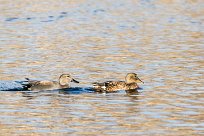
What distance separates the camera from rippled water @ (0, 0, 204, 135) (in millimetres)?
17266

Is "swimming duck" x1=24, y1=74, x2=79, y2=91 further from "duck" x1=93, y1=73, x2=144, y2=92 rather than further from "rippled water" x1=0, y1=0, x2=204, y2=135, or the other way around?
"duck" x1=93, y1=73, x2=144, y2=92

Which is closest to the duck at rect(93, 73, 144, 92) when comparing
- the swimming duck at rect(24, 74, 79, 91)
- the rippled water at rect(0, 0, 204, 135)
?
the rippled water at rect(0, 0, 204, 135)

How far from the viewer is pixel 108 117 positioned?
58.7 feet

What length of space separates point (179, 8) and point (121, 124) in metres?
33.9

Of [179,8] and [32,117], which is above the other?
[179,8]

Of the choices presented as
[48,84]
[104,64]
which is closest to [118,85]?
[48,84]

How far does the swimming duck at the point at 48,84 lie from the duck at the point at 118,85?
772mm

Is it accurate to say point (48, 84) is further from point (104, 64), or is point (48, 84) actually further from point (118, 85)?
point (104, 64)

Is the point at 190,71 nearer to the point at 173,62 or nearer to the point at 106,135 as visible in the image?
the point at 173,62

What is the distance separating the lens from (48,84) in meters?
21.7

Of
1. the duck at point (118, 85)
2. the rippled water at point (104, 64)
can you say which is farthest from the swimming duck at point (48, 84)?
the duck at point (118, 85)

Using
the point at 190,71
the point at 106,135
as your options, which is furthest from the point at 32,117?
the point at 190,71

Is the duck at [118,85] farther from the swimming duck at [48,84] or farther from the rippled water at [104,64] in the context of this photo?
the swimming duck at [48,84]

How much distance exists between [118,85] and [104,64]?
4991 millimetres
